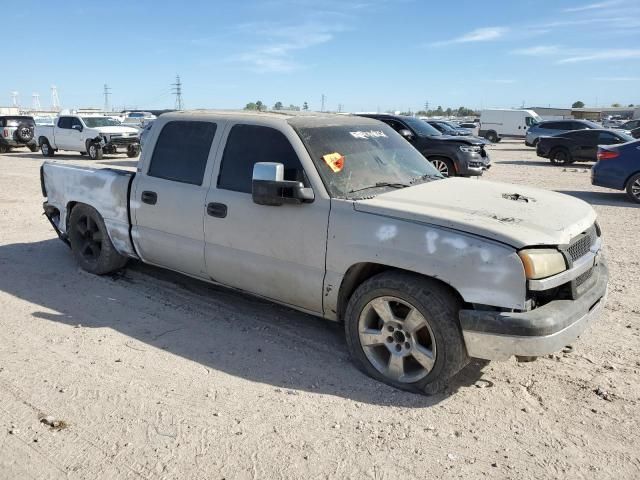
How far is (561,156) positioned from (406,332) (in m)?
19.9

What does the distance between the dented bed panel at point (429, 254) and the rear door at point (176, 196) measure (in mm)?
1370

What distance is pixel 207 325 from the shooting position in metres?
4.57

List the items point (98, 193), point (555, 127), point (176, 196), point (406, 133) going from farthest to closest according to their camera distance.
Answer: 1. point (555, 127)
2. point (406, 133)
3. point (98, 193)
4. point (176, 196)

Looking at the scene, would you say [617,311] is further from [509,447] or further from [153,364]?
[153,364]

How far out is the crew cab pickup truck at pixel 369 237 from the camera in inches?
124

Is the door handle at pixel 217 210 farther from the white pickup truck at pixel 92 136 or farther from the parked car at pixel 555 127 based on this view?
the parked car at pixel 555 127

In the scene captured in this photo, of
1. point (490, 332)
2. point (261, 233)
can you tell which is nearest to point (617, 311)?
point (490, 332)

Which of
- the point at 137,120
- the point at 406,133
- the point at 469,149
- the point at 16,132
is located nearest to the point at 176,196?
the point at 406,133

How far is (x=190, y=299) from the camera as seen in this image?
515 centimetres

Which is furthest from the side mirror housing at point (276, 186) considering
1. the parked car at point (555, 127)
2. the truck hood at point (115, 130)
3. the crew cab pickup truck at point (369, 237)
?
the parked car at point (555, 127)

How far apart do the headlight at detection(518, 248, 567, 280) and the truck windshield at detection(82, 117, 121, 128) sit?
2171 cm

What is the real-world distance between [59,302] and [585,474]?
4.47 meters

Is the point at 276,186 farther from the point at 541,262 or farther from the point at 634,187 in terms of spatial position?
the point at 634,187

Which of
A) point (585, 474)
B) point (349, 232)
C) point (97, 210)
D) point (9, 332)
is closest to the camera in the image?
point (585, 474)
